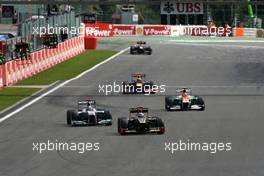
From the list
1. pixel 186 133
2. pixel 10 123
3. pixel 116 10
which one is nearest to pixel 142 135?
pixel 186 133

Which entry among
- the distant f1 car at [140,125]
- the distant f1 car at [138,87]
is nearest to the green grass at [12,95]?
the distant f1 car at [138,87]

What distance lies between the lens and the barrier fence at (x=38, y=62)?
4047 centimetres

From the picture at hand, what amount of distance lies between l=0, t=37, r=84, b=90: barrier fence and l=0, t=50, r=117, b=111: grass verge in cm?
37

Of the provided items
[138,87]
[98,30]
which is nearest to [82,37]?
[98,30]

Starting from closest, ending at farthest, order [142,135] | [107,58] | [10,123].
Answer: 1. [142,135]
2. [10,123]
3. [107,58]

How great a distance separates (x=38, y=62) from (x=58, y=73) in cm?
130

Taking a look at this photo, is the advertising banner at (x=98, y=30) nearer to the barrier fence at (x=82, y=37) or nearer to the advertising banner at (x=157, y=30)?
the barrier fence at (x=82, y=37)

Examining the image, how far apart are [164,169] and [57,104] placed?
49.5 ft

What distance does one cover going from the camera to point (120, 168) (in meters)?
18.2

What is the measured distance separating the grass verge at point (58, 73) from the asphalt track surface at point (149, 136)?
1.23m

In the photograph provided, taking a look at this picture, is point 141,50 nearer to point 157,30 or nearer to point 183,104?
point 157,30

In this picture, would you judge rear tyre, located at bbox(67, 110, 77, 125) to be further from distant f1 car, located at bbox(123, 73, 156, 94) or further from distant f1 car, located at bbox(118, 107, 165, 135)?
distant f1 car, located at bbox(123, 73, 156, 94)

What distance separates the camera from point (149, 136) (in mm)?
→ 23391

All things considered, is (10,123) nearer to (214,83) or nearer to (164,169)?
(164,169)
